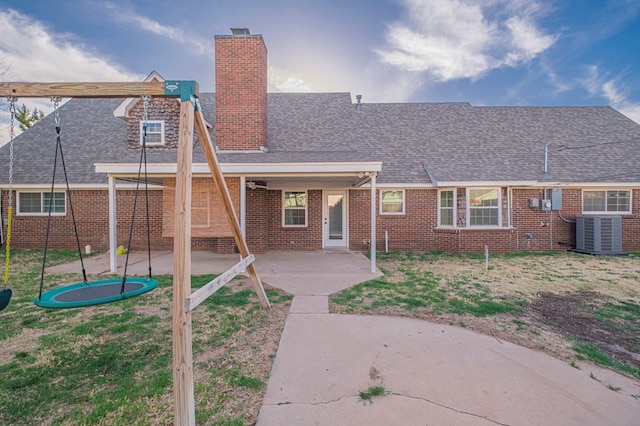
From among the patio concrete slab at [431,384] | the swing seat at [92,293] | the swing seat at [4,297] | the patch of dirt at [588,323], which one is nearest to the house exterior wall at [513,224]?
the patch of dirt at [588,323]

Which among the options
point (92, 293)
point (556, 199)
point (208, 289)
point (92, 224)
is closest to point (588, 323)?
point (208, 289)

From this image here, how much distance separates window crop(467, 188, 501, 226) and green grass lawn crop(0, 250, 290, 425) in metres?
8.61

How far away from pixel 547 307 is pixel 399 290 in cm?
257

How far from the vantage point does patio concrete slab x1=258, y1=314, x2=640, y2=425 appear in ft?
7.86

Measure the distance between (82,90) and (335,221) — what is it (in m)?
9.21

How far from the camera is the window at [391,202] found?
11.5 m

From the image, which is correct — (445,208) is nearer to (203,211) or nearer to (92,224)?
(203,211)

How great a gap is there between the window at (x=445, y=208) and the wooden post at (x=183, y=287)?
34.4 ft

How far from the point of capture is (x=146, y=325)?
14.3 ft

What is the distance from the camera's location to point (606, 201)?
1154 centimetres

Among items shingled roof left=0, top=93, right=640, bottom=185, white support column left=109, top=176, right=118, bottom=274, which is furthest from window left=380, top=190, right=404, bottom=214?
white support column left=109, top=176, right=118, bottom=274

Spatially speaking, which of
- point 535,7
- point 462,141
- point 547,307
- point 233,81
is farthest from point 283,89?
point 547,307

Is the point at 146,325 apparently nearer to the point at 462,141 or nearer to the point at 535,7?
the point at 462,141

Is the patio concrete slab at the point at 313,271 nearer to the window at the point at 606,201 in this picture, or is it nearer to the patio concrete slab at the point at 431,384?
the patio concrete slab at the point at 431,384
